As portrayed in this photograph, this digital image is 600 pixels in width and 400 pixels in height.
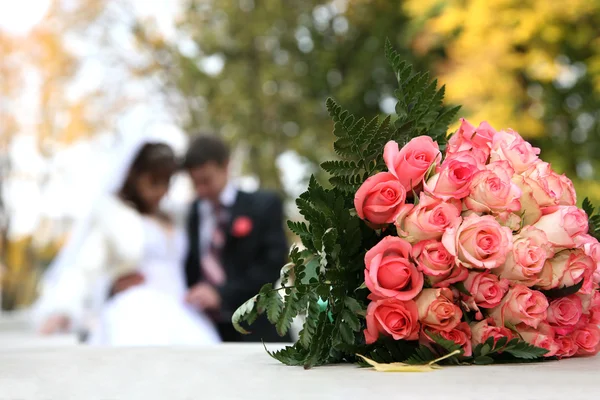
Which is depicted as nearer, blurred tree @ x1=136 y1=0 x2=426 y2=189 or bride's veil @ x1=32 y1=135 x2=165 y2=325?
bride's veil @ x1=32 y1=135 x2=165 y2=325

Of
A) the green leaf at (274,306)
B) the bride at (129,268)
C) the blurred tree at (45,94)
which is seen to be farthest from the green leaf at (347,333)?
the blurred tree at (45,94)

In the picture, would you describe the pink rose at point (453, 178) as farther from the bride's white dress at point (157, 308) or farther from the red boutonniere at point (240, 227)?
the red boutonniere at point (240, 227)

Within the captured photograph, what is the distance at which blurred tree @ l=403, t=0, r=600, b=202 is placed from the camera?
795cm

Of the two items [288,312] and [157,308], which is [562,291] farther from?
[157,308]

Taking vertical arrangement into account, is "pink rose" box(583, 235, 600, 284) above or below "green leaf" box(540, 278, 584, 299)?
above

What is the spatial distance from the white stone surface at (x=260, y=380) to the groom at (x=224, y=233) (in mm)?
3669

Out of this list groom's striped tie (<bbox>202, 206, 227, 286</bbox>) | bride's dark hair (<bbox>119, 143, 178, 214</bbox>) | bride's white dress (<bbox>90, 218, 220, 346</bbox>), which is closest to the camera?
bride's white dress (<bbox>90, 218, 220, 346</bbox>)

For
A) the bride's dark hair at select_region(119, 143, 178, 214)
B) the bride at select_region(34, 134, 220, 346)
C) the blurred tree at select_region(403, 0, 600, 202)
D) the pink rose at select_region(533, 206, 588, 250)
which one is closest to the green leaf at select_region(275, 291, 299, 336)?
the pink rose at select_region(533, 206, 588, 250)

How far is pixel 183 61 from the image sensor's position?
13.1m

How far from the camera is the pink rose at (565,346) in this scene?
1466 millimetres

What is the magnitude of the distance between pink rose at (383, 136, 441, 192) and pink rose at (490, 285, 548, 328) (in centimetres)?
26

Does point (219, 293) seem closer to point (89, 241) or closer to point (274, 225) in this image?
point (274, 225)

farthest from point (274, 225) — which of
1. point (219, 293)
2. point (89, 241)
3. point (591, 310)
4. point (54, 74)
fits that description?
point (54, 74)

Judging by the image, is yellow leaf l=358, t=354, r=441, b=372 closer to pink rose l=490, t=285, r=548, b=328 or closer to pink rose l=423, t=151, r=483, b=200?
pink rose l=490, t=285, r=548, b=328
